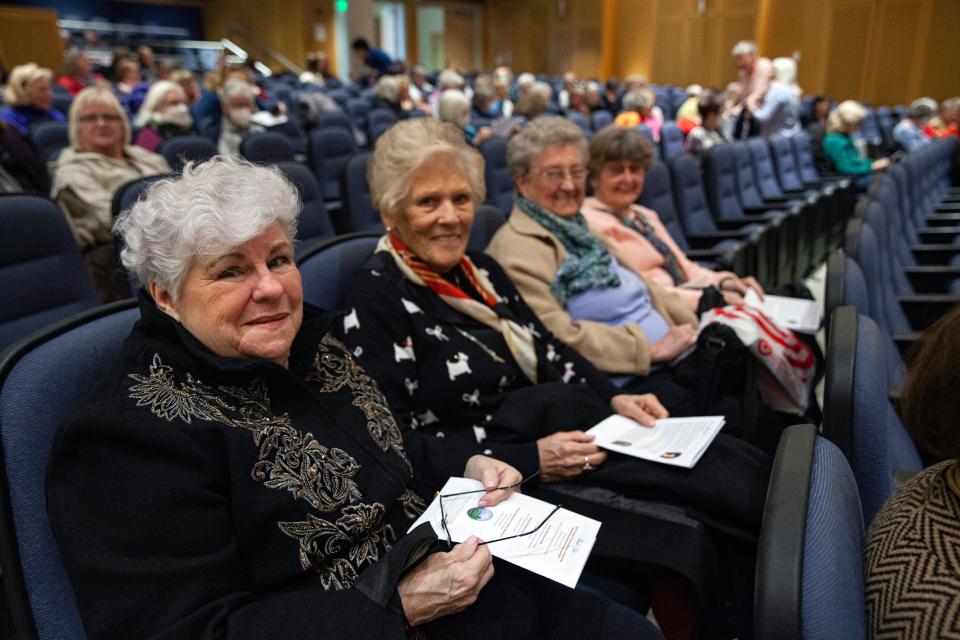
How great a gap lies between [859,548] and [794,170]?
6.14 m

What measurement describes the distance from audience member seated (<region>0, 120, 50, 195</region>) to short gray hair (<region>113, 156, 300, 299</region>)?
371 cm

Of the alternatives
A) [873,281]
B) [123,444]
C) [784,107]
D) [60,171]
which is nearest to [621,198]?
[873,281]

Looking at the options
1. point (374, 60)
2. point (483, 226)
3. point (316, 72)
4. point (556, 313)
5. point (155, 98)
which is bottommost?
point (556, 313)

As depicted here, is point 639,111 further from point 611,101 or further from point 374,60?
point 374,60

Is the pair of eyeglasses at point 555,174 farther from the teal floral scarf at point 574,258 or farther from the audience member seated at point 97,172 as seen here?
the audience member seated at point 97,172

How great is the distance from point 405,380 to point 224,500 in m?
0.65

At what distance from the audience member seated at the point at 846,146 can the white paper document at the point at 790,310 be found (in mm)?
4714

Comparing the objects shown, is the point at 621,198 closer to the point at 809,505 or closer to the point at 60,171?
the point at 809,505

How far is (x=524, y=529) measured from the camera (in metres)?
1.22

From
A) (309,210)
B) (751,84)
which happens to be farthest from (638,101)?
(309,210)

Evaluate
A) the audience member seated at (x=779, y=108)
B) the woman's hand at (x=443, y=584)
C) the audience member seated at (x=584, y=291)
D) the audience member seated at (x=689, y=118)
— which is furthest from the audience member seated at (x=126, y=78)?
the woman's hand at (x=443, y=584)

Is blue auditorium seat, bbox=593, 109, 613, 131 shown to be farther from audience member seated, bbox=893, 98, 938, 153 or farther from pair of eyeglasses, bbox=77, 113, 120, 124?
pair of eyeglasses, bbox=77, 113, 120, 124

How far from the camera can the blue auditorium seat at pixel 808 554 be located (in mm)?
663

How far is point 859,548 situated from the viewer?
0.85 m
